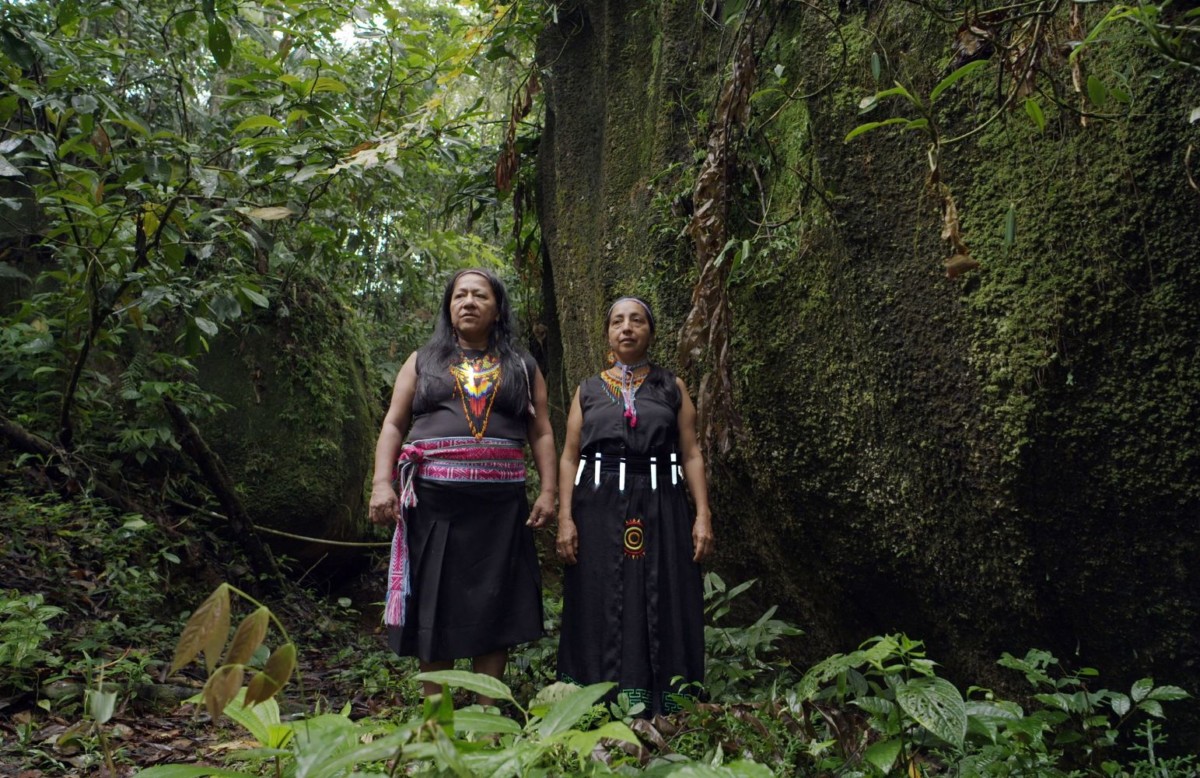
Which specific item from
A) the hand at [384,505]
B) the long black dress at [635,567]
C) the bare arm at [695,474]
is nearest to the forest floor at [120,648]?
the hand at [384,505]

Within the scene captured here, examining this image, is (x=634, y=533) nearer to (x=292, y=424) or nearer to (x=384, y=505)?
(x=384, y=505)

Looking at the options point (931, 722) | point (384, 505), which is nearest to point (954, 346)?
point (931, 722)

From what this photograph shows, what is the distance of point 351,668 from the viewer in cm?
485

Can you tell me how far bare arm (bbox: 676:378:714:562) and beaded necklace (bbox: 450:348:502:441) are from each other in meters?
0.80

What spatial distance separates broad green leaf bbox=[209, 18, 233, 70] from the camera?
10.4 ft

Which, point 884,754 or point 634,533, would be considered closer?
point 884,754

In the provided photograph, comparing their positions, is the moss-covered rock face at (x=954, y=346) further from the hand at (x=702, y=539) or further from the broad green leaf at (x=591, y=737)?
the broad green leaf at (x=591, y=737)

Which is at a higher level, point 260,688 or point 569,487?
point 569,487

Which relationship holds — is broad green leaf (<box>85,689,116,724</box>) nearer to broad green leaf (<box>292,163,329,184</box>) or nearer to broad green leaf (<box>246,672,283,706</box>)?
broad green leaf (<box>246,672,283,706</box>)

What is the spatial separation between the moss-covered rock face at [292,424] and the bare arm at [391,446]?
2.88 meters

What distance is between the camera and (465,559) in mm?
3451

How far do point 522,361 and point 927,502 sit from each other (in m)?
1.73

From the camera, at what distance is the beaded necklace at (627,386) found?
11.7 feet

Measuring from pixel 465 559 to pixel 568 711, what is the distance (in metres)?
2.21
